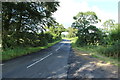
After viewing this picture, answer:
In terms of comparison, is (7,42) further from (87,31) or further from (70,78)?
(87,31)

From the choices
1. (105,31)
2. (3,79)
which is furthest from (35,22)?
(105,31)

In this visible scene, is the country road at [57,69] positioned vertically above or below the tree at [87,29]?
below

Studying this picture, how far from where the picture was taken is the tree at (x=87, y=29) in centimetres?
2716

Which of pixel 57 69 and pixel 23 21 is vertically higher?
pixel 23 21

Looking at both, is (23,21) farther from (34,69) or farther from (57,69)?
(57,69)

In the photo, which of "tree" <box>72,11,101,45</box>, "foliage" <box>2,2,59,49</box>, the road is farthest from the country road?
"tree" <box>72,11,101,45</box>

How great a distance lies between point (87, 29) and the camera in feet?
90.6

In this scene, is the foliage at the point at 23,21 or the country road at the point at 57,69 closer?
the country road at the point at 57,69

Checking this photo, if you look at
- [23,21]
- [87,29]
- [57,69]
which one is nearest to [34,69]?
[57,69]

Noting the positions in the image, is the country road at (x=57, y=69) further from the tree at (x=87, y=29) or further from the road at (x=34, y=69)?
the tree at (x=87, y=29)

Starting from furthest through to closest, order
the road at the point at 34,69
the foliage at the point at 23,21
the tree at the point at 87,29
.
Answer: the tree at the point at 87,29 → the foliage at the point at 23,21 → the road at the point at 34,69

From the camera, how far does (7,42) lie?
44.5 feet

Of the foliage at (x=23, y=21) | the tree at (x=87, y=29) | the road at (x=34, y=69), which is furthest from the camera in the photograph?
the tree at (x=87, y=29)

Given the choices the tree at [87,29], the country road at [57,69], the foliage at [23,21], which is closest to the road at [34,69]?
the country road at [57,69]
